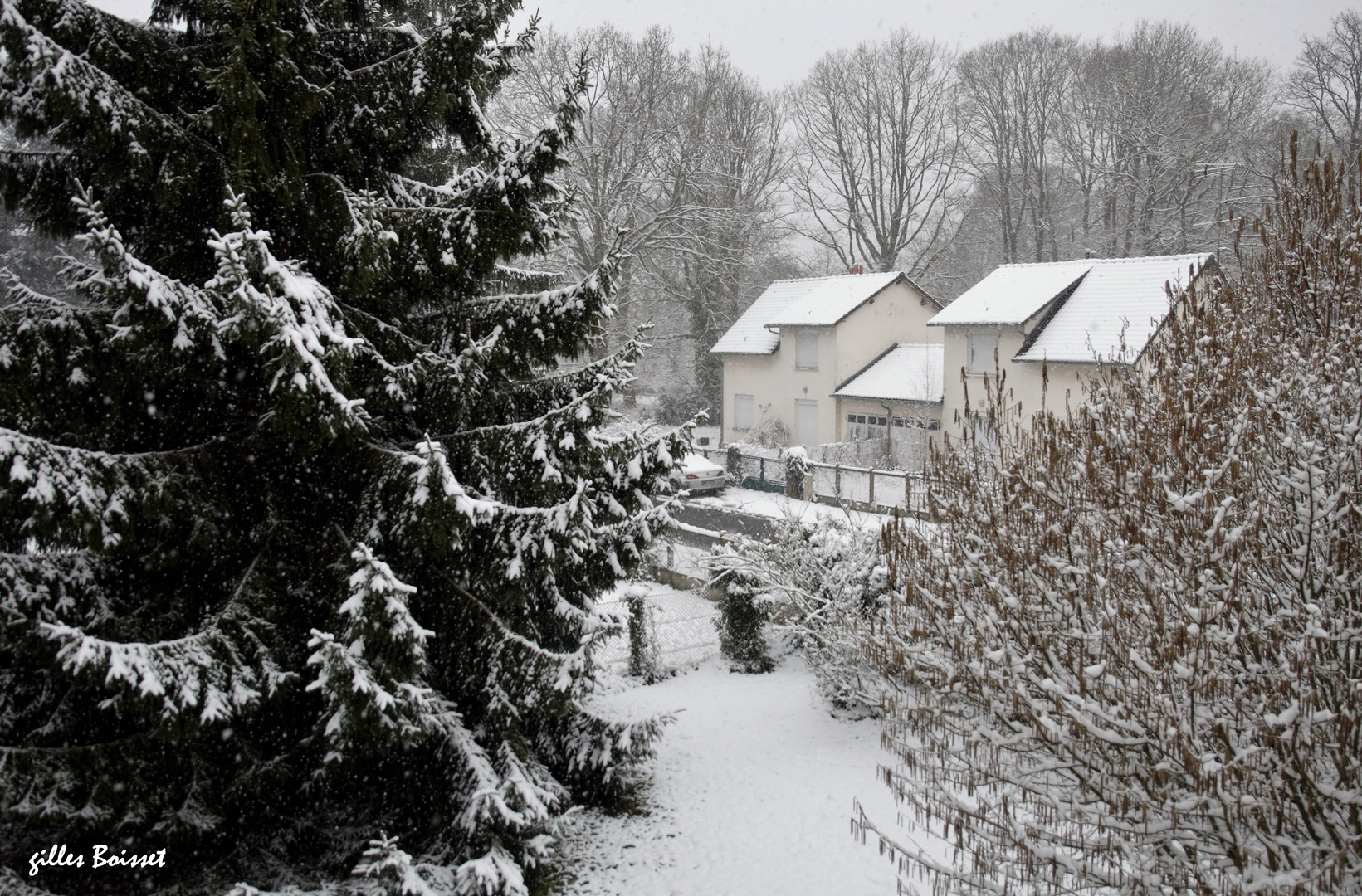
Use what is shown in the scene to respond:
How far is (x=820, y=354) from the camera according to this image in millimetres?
28156

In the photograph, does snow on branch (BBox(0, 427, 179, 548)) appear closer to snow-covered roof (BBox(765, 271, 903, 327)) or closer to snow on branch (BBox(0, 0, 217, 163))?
snow on branch (BBox(0, 0, 217, 163))

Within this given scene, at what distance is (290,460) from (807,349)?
23797 millimetres

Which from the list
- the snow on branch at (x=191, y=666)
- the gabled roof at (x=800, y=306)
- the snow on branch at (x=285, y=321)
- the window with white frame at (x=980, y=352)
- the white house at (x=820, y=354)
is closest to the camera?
the snow on branch at (x=191, y=666)

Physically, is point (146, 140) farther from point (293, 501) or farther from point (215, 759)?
point (215, 759)

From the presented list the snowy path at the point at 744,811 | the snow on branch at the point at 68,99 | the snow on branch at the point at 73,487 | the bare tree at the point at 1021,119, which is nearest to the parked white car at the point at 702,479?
the snowy path at the point at 744,811

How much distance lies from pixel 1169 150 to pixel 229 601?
38328mm

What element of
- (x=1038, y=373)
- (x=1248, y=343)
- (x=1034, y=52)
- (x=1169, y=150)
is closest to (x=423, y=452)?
(x=1248, y=343)

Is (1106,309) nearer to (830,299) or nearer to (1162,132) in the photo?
(830,299)

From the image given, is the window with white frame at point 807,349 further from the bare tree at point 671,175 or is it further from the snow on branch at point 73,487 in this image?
the snow on branch at point 73,487

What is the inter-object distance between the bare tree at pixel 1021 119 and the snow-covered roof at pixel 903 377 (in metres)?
15.4

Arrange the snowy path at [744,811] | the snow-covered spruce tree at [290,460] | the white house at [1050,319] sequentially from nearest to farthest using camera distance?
the snow-covered spruce tree at [290,460] < the snowy path at [744,811] < the white house at [1050,319]

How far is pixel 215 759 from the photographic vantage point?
5.82 meters
